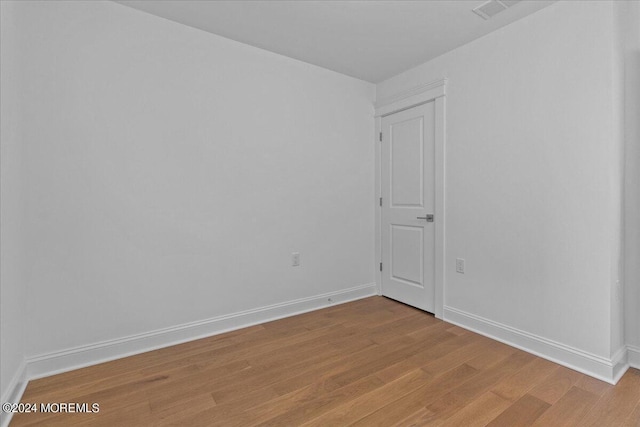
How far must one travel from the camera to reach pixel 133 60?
222 centimetres

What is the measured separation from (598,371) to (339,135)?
274cm

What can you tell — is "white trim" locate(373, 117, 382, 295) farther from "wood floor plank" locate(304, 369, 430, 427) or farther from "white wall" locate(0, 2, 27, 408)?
"white wall" locate(0, 2, 27, 408)

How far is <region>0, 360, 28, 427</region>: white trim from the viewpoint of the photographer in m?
1.50

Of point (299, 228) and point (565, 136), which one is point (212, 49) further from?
point (565, 136)

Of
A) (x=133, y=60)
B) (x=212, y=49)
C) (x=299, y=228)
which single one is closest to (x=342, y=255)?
(x=299, y=228)

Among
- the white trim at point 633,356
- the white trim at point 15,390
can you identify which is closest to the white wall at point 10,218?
the white trim at point 15,390

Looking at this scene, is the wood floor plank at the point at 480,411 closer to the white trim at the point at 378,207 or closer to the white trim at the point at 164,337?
the white trim at the point at 164,337

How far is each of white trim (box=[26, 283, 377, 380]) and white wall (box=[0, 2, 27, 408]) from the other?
0.17 m

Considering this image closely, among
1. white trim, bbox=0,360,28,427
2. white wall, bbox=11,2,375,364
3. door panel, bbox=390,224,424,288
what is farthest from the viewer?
door panel, bbox=390,224,424,288

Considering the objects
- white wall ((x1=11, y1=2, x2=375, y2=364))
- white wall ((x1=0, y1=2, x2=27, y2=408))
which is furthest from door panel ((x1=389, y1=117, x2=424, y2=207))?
white wall ((x1=0, y1=2, x2=27, y2=408))

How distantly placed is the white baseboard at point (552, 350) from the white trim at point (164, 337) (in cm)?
129

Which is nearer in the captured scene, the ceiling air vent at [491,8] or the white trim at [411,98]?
the ceiling air vent at [491,8]

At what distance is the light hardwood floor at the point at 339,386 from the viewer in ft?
5.12

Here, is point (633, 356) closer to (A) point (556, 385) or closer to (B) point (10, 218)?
(A) point (556, 385)
